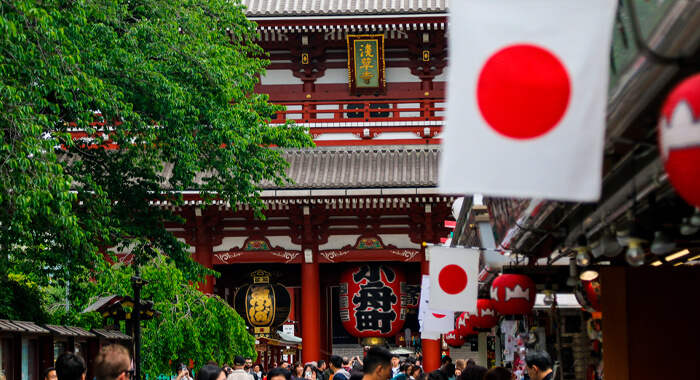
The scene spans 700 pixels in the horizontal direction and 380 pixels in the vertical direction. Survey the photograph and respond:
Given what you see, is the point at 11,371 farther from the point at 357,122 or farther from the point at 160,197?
the point at 357,122

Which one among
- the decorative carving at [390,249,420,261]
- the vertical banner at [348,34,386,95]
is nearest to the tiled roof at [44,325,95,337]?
the decorative carving at [390,249,420,261]

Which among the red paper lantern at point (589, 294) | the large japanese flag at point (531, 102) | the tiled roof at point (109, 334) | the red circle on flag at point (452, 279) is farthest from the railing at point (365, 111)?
the large japanese flag at point (531, 102)

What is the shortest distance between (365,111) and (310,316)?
15.6 feet

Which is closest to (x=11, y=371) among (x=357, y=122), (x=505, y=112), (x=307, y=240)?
(x=505, y=112)

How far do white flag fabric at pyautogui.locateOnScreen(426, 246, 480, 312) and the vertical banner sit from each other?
11.3 metres

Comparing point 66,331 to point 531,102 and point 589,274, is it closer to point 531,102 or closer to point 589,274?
point 589,274

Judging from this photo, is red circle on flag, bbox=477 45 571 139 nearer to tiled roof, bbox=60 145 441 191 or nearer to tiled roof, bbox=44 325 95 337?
tiled roof, bbox=44 325 95 337

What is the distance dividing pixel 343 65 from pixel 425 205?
4009mm

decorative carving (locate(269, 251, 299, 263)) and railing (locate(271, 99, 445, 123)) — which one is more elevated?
A: railing (locate(271, 99, 445, 123))

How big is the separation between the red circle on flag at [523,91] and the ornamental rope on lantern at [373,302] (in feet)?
54.0

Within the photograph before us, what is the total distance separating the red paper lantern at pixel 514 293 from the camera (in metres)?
7.35

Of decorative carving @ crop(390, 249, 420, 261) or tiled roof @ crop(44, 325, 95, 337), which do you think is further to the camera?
decorative carving @ crop(390, 249, 420, 261)

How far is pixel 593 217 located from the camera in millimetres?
4613

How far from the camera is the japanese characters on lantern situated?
1883cm
